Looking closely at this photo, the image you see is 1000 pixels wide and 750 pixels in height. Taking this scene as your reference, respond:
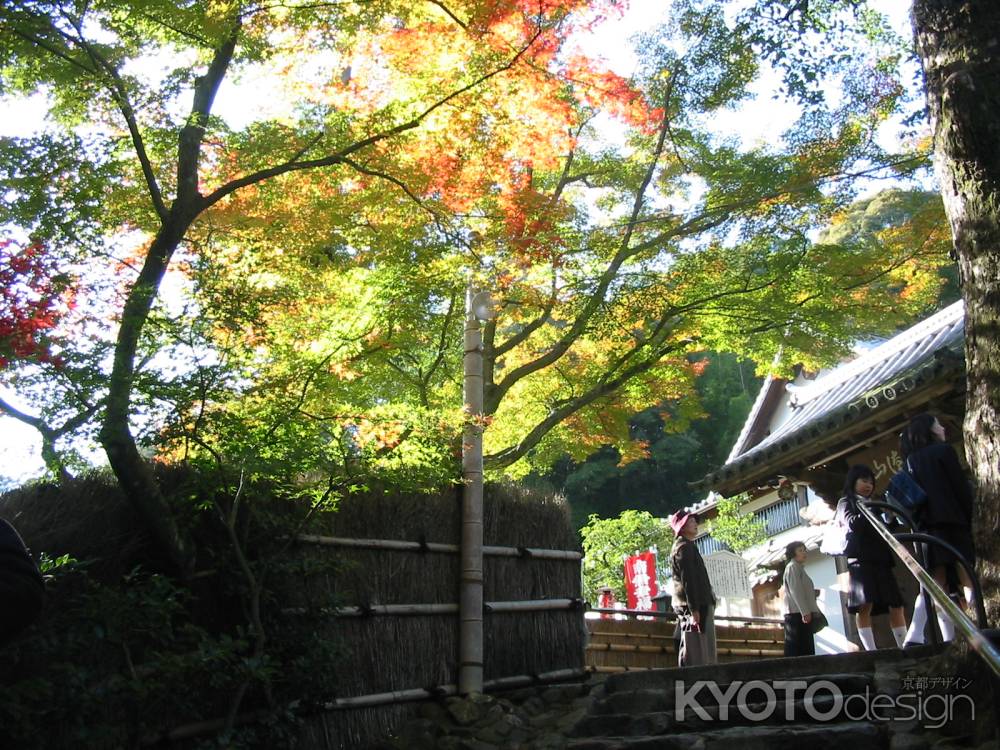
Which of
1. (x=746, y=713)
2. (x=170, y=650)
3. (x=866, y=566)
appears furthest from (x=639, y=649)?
(x=170, y=650)

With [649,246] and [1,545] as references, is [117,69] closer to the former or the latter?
[1,545]

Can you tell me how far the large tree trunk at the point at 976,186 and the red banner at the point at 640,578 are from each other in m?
17.0

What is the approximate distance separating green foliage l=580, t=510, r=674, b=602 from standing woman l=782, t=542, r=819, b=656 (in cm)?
1356

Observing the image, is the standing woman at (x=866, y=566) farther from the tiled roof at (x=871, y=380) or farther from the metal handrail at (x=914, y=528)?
the tiled roof at (x=871, y=380)

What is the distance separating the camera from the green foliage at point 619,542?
77.8ft

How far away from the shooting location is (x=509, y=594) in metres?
9.27

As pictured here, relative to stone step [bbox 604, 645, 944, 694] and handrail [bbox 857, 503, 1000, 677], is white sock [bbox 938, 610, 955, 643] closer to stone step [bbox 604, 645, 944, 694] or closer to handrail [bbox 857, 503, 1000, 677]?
stone step [bbox 604, 645, 944, 694]

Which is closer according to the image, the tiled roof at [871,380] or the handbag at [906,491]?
the handbag at [906,491]

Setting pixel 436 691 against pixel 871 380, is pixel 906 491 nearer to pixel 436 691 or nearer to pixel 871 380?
pixel 436 691

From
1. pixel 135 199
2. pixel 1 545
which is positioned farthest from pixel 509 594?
pixel 1 545

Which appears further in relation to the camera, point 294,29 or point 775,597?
point 775,597

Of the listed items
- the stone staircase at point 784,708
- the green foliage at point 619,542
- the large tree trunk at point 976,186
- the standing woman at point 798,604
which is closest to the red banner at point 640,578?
the green foliage at point 619,542

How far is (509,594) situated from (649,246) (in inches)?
207

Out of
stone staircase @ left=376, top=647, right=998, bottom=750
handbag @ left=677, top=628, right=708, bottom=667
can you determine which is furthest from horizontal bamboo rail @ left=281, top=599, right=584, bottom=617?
handbag @ left=677, top=628, right=708, bottom=667
